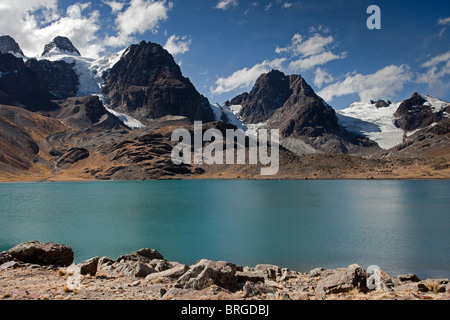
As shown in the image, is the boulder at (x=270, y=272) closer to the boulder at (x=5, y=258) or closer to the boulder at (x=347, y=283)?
the boulder at (x=347, y=283)

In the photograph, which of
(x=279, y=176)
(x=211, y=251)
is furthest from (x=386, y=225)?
(x=279, y=176)

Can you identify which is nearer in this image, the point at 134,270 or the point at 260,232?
the point at 134,270

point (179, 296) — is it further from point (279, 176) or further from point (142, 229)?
point (279, 176)

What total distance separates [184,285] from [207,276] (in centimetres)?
112

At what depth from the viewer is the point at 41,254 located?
23.2 metres

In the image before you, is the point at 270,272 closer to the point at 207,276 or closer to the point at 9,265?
the point at 207,276

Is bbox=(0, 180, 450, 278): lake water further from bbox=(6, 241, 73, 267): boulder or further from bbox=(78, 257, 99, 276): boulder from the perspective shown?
bbox=(78, 257, 99, 276): boulder

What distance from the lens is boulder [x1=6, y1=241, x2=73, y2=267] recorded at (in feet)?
74.6

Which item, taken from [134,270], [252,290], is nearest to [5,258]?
[134,270]

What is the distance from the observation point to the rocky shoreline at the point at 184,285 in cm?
1374

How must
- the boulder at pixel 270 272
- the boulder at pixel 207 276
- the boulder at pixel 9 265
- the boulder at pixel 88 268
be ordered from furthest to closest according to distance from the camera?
the boulder at pixel 270 272 < the boulder at pixel 9 265 < the boulder at pixel 88 268 < the boulder at pixel 207 276

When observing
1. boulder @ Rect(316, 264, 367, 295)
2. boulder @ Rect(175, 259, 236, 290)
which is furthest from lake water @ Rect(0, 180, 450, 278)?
boulder @ Rect(175, 259, 236, 290)

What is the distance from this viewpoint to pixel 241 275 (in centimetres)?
1705

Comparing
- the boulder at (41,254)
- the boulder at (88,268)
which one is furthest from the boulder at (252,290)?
the boulder at (41,254)
